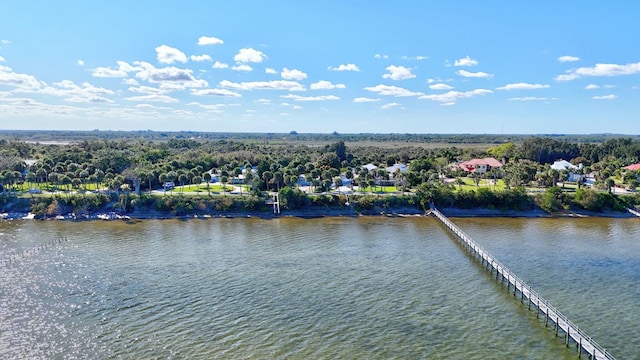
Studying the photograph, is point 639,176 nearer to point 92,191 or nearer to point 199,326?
point 199,326

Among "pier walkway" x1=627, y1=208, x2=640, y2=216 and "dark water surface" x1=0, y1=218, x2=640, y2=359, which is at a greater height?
"pier walkway" x1=627, y1=208, x2=640, y2=216

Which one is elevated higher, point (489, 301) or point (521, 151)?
point (521, 151)

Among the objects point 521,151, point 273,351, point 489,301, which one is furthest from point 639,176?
point 273,351

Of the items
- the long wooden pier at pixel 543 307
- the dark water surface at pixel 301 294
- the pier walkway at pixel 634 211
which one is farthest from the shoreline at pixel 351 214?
the long wooden pier at pixel 543 307

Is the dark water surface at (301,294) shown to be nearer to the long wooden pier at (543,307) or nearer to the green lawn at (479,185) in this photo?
the long wooden pier at (543,307)

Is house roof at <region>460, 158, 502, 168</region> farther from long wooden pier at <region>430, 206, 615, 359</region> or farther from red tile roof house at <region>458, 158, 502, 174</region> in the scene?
long wooden pier at <region>430, 206, 615, 359</region>

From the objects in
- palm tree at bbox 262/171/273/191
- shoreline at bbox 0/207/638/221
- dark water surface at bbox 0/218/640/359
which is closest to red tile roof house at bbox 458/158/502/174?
shoreline at bbox 0/207/638/221
